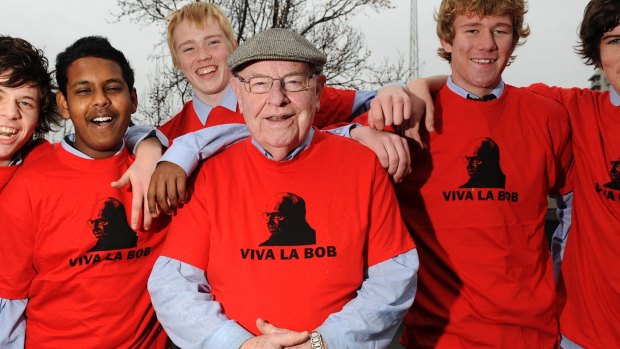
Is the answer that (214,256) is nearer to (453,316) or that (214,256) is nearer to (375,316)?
(375,316)

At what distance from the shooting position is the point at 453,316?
3.18 meters

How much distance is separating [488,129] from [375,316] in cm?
125

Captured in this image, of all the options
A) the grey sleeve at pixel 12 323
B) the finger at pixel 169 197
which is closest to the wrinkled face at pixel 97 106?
the finger at pixel 169 197

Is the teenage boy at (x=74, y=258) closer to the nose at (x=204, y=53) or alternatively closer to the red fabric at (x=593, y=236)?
the nose at (x=204, y=53)

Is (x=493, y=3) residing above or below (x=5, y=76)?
above

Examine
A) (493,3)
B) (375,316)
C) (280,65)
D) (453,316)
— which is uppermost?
(493,3)

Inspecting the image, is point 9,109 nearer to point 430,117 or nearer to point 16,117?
point 16,117

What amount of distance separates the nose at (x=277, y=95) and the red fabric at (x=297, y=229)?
9.6 inches

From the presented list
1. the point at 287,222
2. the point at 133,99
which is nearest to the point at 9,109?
the point at 133,99

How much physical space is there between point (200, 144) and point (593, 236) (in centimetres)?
199

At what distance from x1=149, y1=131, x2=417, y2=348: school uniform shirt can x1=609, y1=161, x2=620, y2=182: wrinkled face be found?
1256mm

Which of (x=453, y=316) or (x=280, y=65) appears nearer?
(x=280, y=65)

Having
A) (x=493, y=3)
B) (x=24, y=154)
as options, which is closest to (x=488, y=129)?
(x=493, y=3)

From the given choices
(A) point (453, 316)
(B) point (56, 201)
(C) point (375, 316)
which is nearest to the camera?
(C) point (375, 316)
